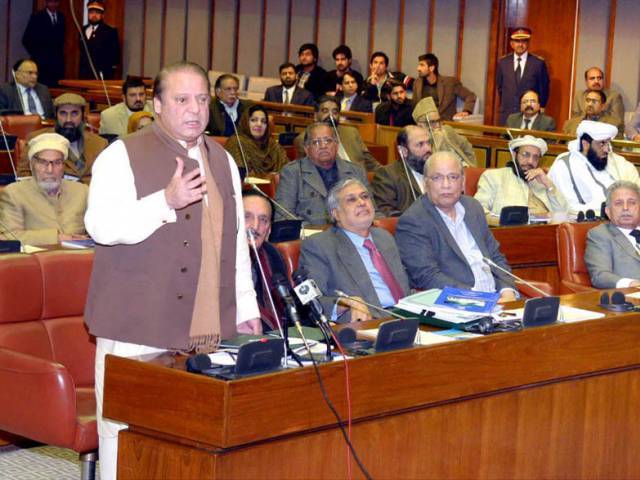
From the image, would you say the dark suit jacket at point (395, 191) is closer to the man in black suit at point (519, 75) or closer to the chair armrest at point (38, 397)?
the chair armrest at point (38, 397)

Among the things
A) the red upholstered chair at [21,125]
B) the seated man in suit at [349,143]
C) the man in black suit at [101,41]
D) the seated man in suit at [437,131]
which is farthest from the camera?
the man in black suit at [101,41]

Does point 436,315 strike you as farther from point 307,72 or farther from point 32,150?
point 307,72

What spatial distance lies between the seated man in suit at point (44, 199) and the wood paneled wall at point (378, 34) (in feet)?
22.0

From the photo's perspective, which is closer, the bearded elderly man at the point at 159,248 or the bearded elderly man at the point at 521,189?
the bearded elderly man at the point at 159,248

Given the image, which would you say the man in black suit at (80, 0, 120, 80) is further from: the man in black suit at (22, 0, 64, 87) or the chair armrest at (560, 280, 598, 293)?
the chair armrest at (560, 280, 598, 293)

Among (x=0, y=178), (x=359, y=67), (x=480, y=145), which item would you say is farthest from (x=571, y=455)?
(x=359, y=67)

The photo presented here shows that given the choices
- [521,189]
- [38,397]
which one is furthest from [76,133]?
[38,397]

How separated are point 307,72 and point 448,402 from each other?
9.49m

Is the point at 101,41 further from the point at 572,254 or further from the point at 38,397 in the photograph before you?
the point at 38,397

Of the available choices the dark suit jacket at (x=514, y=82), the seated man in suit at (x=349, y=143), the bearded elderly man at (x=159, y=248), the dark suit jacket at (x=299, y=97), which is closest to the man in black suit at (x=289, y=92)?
the dark suit jacket at (x=299, y=97)

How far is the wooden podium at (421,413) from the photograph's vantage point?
260 centimetres

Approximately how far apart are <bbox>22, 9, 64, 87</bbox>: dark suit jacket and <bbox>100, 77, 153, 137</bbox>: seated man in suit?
5073 mm

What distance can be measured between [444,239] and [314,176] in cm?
183

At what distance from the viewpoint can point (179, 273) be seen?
296cm
